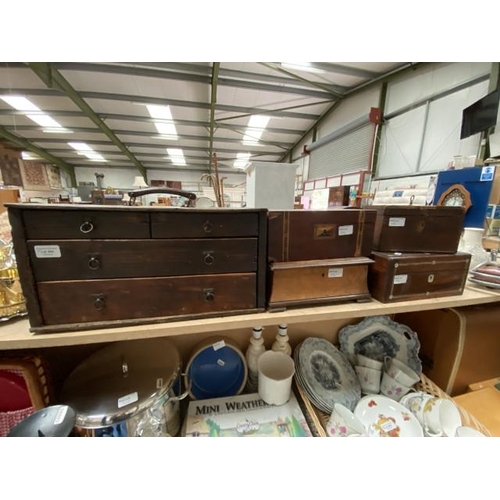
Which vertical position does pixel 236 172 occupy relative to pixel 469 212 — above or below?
above

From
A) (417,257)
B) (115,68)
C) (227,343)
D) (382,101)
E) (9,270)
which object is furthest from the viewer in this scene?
(382,101)

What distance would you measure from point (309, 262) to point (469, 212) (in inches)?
57.7

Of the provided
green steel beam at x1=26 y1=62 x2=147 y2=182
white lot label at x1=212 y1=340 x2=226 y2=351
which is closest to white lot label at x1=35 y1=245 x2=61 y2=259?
white lot label at x1=212 y1=340 x2=226 y2=351

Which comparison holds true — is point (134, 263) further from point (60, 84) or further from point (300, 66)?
point (60, 84)

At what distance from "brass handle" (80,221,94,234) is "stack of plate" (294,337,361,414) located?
812 mm

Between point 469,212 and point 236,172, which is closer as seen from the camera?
point 469,212

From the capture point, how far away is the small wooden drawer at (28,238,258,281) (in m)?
0.44

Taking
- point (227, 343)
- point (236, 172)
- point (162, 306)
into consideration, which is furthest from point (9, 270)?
point (236, 172)

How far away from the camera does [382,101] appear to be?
3.06 meters

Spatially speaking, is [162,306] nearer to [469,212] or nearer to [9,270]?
[9,270]

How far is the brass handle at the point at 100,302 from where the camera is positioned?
0.47 metres

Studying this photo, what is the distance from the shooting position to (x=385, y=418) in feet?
2.43

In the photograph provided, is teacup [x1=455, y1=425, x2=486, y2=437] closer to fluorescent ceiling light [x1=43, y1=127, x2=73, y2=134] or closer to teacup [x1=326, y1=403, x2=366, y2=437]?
teacup [x1=326, y1=403, x2=366, y2=437]

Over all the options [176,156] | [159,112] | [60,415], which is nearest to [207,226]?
[60,415]
